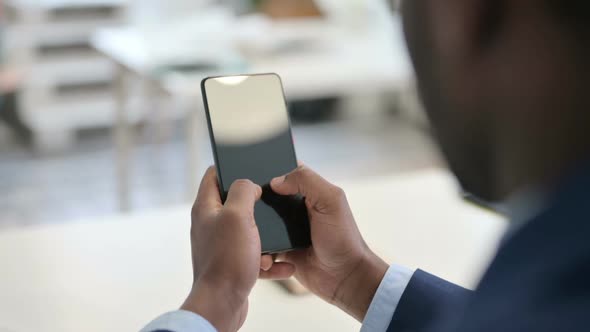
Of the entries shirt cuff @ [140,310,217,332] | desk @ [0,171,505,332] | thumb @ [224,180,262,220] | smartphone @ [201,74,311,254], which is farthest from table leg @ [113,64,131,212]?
shirt cuff @ [140,310,217,332]

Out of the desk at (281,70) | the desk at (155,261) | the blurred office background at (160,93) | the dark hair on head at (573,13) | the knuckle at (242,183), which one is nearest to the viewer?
the dark hair on head at (573,13)

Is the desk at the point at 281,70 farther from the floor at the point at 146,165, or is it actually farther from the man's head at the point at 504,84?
the man's head at the point at 504,84

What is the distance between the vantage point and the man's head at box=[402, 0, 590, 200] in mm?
337

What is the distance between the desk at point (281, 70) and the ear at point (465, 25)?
1357 mm

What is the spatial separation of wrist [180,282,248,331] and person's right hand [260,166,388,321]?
97 millimetres

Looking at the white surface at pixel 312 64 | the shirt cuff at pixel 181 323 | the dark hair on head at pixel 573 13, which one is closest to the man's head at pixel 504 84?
the dark hair on head at pixel 573 13

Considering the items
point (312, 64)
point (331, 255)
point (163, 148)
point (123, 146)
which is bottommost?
point (163, 148)

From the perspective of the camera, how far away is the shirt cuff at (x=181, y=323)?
1.68 feet

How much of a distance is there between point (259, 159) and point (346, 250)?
11 centimetres

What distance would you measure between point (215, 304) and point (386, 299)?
17 cm

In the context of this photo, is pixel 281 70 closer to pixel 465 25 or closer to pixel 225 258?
pixel 225 258

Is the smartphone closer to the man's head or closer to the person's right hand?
the person's right hand

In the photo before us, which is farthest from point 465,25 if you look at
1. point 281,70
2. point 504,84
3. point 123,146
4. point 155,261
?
point 123,146

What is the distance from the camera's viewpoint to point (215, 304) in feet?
1.83
